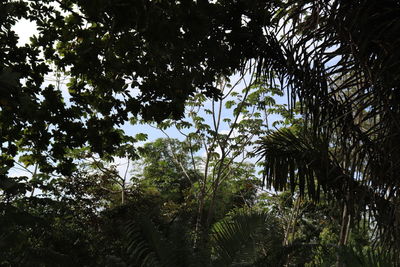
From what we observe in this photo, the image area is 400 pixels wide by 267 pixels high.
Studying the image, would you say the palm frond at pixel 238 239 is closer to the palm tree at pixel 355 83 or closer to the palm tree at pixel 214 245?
the palm tree at pixel 214 245

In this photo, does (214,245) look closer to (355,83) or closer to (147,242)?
(147,242)

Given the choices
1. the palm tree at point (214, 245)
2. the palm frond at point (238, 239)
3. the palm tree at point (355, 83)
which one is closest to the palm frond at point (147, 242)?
the palm tree at point (214, 245)

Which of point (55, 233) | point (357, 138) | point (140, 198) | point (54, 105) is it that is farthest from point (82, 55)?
point (140, 198)

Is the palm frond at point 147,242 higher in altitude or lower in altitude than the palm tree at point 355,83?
lower

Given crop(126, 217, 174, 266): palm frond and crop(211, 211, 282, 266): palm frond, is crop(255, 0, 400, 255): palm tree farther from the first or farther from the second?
crop(126, 217, 174, 266): palm frond

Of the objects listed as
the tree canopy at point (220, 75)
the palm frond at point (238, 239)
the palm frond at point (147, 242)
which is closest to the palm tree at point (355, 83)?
the tree canopy at point (220, 75)

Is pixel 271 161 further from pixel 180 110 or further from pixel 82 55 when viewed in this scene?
pixel 82 55

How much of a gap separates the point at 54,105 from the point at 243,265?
262 cm

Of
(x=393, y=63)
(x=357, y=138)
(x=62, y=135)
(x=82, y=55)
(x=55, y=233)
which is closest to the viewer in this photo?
(x=393, y=63)

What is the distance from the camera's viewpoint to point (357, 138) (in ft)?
11.5

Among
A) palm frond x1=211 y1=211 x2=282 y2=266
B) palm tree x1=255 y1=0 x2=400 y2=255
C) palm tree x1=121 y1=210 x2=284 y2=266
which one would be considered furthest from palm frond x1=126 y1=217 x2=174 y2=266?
palm tree x1=255 y1=0 x2=400 y2=255

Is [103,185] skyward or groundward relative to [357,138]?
skyward

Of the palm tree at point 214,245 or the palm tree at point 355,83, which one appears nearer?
the palm tree at point 355,83

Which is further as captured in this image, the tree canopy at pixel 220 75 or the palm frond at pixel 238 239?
the palm frond at pixel 238 239
